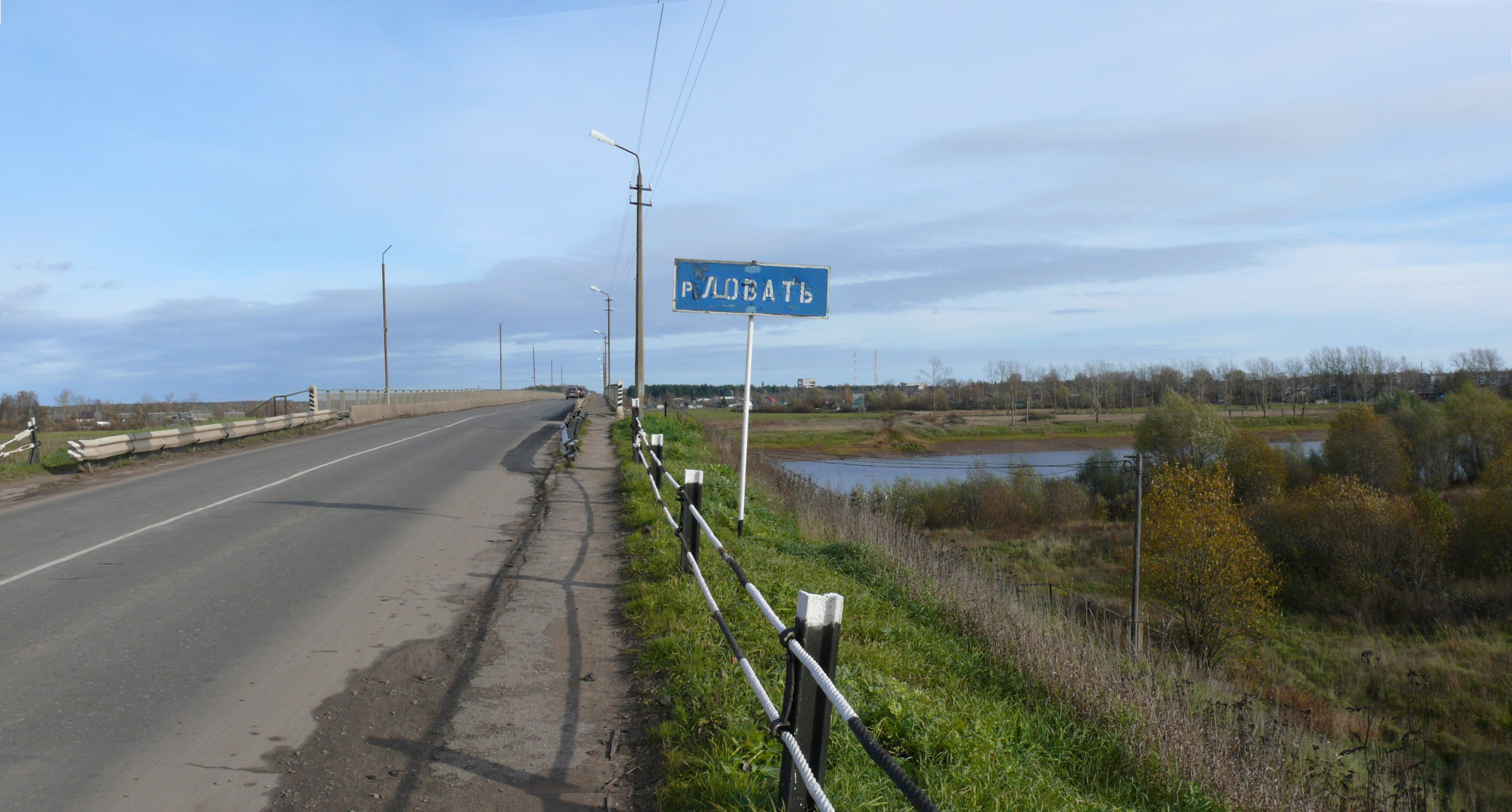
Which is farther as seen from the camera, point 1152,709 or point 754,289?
point 754,289

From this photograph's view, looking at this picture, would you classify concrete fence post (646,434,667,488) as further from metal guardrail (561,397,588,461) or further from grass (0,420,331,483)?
grass (0,420,331,483)

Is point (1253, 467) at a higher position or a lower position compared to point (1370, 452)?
lower

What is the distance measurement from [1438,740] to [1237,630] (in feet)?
44.5

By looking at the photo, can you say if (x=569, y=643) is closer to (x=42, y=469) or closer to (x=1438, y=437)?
(x=42, y=469)

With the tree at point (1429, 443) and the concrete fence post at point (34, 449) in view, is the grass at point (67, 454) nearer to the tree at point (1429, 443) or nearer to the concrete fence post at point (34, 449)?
the concrete fence post at point (34, 449)

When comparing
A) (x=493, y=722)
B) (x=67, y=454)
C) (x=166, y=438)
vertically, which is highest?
(x=166, y=438)

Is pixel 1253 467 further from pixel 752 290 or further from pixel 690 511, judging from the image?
pixel 690 511

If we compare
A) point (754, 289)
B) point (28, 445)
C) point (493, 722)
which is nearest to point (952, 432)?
point (28, 445)

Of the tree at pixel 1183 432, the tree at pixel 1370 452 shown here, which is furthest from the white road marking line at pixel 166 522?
the tree at pixel 1370 452

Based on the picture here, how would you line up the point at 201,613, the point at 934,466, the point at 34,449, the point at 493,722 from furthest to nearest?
the point at 934,466, the point at 34,449, the point at 201,613, the point at 493,722

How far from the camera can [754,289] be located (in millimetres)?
9086

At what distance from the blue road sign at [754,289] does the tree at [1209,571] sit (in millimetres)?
34667

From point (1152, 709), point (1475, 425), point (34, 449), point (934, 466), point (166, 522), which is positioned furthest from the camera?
point (934, 466)

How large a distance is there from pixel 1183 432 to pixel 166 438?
244 ft
